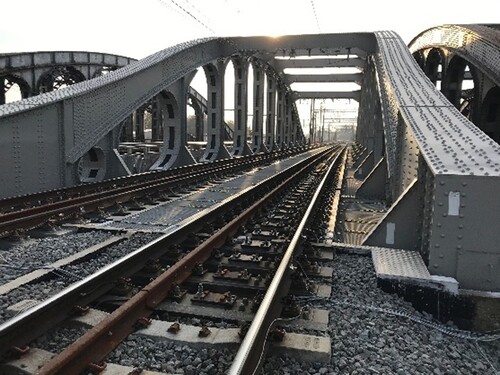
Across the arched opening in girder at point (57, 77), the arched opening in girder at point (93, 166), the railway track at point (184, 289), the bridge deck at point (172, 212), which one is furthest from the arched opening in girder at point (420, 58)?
the arched opening in girder at point (57, 77)

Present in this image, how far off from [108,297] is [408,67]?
33.0ft

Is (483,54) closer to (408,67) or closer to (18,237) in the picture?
(408,67)

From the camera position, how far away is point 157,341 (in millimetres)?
3115

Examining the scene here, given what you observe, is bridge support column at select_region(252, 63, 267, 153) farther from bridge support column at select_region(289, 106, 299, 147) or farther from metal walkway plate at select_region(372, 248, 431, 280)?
metal walkway plate at select_region(372, 248, 431, 280)

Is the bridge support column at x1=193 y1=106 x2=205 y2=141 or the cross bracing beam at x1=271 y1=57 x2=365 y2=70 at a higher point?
the cross bracing beam at x1=271 y1=57 x2=365 y2=70

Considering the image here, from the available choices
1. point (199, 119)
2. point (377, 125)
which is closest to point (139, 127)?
point (199, 119)

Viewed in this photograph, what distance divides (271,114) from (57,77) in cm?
1610

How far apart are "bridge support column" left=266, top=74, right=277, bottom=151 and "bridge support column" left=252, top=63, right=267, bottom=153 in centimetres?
194

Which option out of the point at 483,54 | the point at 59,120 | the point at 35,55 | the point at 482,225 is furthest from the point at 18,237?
the point at 35,55

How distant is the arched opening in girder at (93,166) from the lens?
1167 cm

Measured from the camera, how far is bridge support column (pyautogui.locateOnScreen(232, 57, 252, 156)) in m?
24.8

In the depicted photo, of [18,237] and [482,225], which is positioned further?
[18,237]

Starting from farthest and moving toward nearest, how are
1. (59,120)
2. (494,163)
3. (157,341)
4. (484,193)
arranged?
(59,120)
(494,163)
(484,193)
(157,341)

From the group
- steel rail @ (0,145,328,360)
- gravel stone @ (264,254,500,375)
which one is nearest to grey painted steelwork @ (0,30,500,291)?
gravel stone @ (264,254,500,375)
